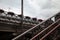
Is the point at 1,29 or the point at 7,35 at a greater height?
the point at 1,29

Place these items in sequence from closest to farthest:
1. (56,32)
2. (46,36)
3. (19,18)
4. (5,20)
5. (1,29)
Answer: (46,36) → (56,32) → (1,29) → (5,20) → (19,18)

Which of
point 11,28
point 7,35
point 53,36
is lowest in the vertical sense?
point 7,35

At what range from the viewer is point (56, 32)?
7129 millimetres

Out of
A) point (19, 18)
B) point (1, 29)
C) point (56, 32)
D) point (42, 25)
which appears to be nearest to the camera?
point (56, 32)

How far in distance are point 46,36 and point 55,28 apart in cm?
80

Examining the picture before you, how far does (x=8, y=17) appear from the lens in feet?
48.6

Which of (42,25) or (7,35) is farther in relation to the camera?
(7,35)

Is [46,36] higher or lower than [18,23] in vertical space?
higher

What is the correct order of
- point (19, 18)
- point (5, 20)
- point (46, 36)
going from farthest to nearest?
point (19, 18), point (5, 20), point (46, 36)

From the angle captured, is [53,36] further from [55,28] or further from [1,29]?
[1,29]

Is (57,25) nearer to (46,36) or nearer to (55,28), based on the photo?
(55,28)

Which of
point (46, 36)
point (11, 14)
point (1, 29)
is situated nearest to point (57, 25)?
point (46, 36)

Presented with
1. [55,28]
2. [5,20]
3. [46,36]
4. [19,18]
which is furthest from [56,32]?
[19,18]

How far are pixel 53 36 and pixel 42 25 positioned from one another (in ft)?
5.08
